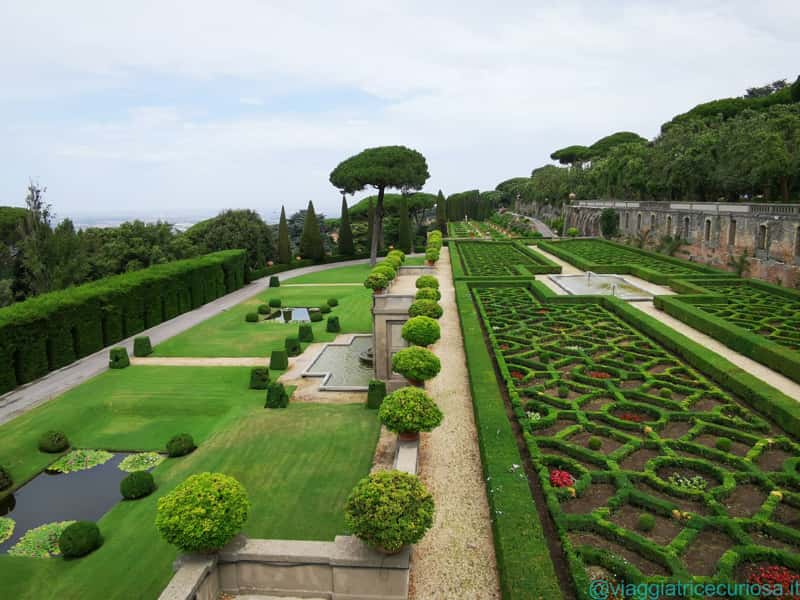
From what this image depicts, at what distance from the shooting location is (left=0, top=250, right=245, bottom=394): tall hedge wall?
21578mm

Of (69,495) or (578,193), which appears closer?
(69,495)

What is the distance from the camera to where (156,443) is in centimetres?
1606

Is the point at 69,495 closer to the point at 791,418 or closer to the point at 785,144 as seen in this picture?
the point at 791,418

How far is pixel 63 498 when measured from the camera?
44.3 feet

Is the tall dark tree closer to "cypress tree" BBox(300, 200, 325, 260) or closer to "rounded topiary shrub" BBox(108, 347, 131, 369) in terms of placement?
"cypress tree" BBox(300, 200, 325, 260)

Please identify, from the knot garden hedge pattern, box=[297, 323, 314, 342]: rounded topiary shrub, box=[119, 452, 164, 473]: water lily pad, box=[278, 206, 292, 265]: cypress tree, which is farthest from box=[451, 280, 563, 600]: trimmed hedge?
box=[278, 206, 292, 265]: cypress tree

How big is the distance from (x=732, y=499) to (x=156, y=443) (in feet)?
47.8

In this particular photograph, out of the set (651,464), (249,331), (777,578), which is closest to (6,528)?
(651,464)

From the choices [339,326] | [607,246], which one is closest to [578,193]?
[607,246]

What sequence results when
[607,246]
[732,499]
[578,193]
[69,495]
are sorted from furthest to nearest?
[578,193], [607,246], [69,495], [732,499]

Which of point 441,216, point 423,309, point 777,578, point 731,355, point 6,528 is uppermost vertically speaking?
point 441,216

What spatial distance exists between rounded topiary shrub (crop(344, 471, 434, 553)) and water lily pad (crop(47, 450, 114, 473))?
11.0 meters

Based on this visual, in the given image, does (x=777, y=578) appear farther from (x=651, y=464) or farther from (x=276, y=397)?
(x=276, y=397)

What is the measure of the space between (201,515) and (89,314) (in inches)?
876
